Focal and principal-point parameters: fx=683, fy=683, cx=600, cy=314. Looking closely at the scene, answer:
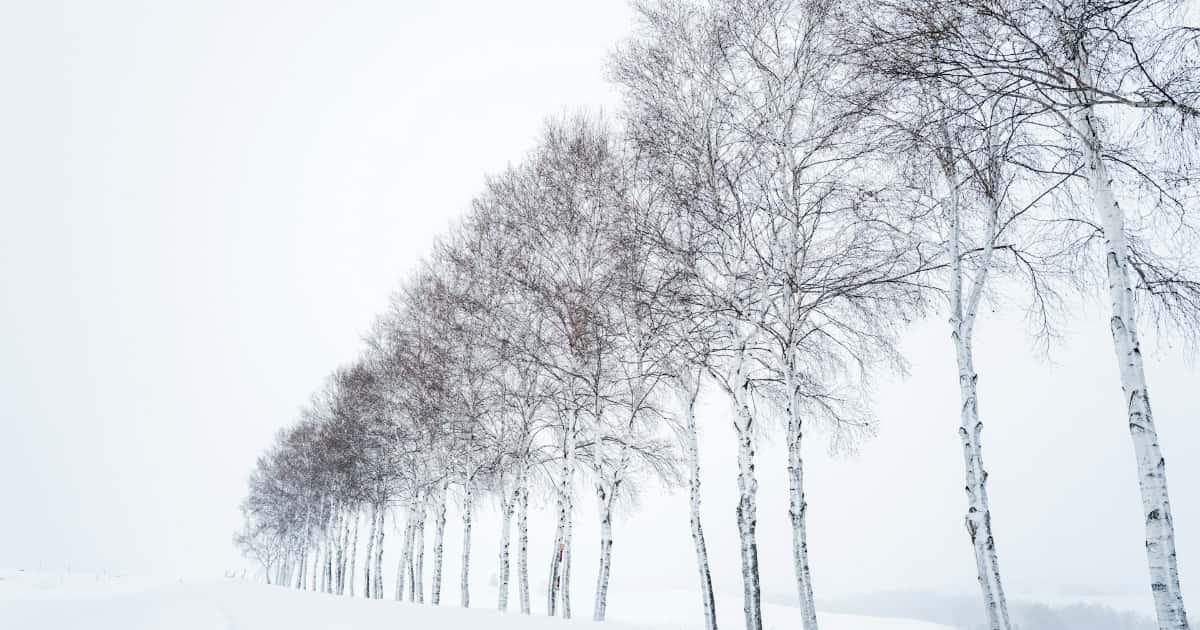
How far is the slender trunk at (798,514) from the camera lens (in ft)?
33.6

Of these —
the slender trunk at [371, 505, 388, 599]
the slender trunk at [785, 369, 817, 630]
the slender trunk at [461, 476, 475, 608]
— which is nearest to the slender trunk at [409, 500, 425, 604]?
the slender trunk at [371, 505, 388, 599]

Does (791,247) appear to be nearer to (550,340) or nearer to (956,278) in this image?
(956,278)

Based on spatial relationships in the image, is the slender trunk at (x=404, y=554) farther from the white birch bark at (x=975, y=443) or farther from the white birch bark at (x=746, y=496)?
the white birch bark at (x=975, y=443)

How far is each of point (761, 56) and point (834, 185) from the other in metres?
3.03

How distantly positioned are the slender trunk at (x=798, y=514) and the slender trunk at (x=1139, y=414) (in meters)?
4.66

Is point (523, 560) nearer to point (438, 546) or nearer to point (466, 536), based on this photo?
point (466, 536)

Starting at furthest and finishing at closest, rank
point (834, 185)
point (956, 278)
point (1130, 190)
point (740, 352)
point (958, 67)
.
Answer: point (740, 352) < point (834, 185) < point (956, 278) < point (1130, 190) < point (958, 67)

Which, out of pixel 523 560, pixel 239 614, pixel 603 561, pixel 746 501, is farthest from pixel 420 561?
pixel 746 501

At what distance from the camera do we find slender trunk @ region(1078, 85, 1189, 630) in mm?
6062

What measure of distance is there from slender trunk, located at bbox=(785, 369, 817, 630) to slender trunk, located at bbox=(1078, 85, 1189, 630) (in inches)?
183

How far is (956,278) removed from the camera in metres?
10.3

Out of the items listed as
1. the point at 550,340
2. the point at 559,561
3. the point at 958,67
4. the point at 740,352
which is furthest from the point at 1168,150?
the point at 559,561

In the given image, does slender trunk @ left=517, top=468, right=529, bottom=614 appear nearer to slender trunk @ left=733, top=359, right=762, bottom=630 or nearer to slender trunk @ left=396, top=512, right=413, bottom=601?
slender trunk @ left=733, top=359, right=762, bottom=630

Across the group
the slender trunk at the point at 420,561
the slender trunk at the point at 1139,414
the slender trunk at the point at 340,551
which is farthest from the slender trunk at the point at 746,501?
the slender trunk at the point at 340,551
